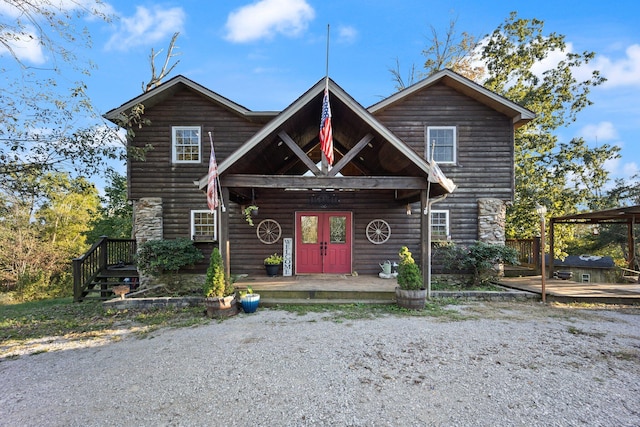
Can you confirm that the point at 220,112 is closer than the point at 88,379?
No

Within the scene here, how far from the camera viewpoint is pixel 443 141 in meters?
10.2

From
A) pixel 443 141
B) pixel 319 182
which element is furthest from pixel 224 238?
pixel 443 141

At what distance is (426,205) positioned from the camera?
728cm

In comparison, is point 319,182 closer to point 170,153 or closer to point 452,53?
point 170,153

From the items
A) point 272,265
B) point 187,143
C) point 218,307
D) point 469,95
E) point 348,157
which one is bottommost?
point 218,307

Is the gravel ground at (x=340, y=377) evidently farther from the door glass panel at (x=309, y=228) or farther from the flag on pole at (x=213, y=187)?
the door glass panel at (x=309, y=228)

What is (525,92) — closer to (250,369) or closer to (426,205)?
(426,205)

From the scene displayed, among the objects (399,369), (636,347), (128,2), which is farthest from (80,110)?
(636,347)

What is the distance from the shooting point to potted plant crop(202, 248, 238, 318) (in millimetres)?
6434

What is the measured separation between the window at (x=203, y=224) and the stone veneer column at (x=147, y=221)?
1050 mm

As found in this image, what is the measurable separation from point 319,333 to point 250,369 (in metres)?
1.63

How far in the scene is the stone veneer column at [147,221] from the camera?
9.81m

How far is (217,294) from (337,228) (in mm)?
4907

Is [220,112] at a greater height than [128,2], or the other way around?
[128,2]
